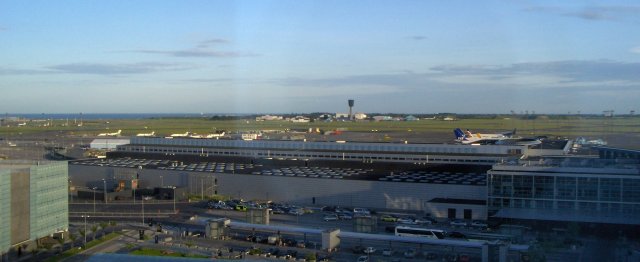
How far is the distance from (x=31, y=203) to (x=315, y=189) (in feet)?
14.6

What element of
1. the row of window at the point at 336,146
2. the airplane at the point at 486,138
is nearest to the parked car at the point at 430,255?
the row of window at the point at 336,146

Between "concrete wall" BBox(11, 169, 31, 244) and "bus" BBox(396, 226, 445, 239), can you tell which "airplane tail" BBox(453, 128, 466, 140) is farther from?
"concrete wall" BBox(11, 169, 31, 244)

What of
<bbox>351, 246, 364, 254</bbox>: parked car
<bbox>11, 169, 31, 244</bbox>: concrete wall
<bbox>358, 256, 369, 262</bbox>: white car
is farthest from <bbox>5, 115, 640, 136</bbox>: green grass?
<bbox>11, 169, 31, 244</bbox>: concrete wall

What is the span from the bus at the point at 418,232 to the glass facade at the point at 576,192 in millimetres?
1358

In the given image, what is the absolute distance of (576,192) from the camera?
723 centimetres

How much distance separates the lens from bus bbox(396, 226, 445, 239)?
6.96 meters

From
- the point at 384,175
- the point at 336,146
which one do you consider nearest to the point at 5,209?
the point at 384,175

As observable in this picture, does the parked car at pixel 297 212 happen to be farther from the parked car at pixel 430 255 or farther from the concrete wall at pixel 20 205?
the concrete wall at pixel 20 205

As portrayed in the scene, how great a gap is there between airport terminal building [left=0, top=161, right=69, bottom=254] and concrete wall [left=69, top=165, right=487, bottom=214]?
3.45 meters

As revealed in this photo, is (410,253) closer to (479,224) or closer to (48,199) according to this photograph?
(479,224)

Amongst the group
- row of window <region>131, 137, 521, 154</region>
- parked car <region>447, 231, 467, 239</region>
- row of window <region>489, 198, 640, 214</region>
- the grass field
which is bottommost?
parked car <region>447, 231, 467, 239</region>

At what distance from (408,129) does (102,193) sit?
1404 cm

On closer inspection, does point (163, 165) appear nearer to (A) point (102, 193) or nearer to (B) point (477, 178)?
(A) point (102, 193)

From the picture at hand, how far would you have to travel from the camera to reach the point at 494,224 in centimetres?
764
